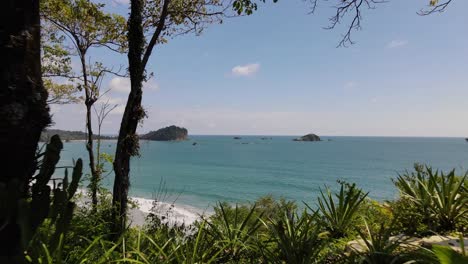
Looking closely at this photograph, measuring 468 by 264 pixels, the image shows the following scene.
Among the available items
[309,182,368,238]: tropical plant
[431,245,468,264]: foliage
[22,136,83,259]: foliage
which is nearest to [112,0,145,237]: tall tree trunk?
[22,136,83,259]: foliage

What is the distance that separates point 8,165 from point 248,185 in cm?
5239

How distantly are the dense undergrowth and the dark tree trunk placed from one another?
74 centimetres

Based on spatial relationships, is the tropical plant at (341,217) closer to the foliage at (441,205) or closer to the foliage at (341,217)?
the foliage at (341,217)

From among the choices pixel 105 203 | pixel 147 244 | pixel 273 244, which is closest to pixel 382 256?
pixel 273 244

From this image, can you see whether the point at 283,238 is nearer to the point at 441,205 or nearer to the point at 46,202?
the point at 46,202

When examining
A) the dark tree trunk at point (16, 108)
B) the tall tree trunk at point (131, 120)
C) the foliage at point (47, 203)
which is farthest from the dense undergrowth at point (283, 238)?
the dark tree trunk at point (16, 108)

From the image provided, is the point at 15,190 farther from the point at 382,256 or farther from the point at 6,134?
the point at 382,256

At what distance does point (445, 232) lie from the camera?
15.2 feet

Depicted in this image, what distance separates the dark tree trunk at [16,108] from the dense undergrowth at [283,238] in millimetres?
735

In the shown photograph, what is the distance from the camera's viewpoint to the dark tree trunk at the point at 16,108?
1829 mm

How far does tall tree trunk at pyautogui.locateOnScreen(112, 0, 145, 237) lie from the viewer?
5.40 metres

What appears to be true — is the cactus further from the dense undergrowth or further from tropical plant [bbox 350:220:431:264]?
tropical plant [bbox 350:220:431:264]

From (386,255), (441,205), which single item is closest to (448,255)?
(386,255)

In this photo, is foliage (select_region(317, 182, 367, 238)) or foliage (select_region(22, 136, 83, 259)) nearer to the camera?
foliage (select_region(22, 136, 83, 259))
